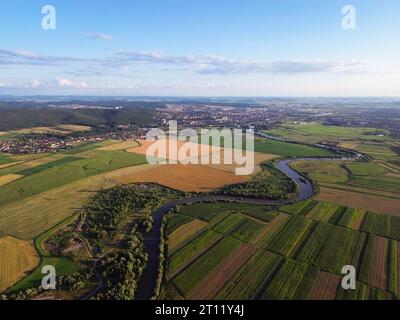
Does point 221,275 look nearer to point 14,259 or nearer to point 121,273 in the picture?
point 121,273

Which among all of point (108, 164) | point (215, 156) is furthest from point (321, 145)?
point (108, 164)

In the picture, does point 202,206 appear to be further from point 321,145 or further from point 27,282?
point 321,145

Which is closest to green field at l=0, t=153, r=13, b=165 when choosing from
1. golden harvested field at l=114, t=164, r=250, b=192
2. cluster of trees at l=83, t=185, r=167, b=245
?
golden harvested field at l=114, t=164, r=250, b=192

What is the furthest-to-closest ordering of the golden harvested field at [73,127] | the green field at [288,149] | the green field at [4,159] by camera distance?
the golden harvested field at [73,127]
the green field at [288,149]
the green field at [4,159]

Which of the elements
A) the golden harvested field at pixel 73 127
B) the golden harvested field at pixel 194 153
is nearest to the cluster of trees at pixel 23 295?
the golden harvested field at pixel 194 153

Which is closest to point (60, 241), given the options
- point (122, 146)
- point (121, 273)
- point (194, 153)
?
point (121, 273)

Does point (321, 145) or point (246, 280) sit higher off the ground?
point (321, 145)

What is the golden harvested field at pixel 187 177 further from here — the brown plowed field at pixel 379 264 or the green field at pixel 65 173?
the brown plowed field at pixel 379 264
